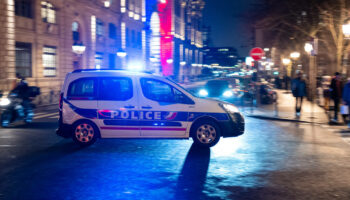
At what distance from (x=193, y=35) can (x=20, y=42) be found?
10054cm

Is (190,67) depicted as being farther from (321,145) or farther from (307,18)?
(321,145)

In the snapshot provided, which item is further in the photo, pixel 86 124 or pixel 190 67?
pixel 190 67

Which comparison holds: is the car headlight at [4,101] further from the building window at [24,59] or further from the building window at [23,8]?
the building window at [23,8]

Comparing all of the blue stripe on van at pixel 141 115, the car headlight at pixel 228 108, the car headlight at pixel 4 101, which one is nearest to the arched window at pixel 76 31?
the car headlight at pixel 4 101

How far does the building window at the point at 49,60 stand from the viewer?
29737 millimetres

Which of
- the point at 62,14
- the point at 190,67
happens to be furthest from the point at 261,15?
the point at 190,67

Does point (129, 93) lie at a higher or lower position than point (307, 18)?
lower

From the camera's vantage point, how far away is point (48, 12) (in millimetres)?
30047

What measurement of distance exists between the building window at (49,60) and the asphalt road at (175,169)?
1955 cm

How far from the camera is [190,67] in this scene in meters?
119

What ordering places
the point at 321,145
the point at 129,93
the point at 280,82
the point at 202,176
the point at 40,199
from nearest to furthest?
the point at 40,199
the point at 202,176
the point at 129,93
the point at 321,145
the point at 280,82

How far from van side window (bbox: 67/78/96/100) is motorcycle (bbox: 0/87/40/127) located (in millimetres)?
5288

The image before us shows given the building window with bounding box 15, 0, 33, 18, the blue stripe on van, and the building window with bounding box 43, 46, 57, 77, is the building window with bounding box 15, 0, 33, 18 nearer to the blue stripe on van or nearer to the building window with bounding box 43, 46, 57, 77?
the building window with bounding box 43, 46, 57, 77

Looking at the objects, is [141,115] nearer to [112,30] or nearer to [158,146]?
[158,146]
